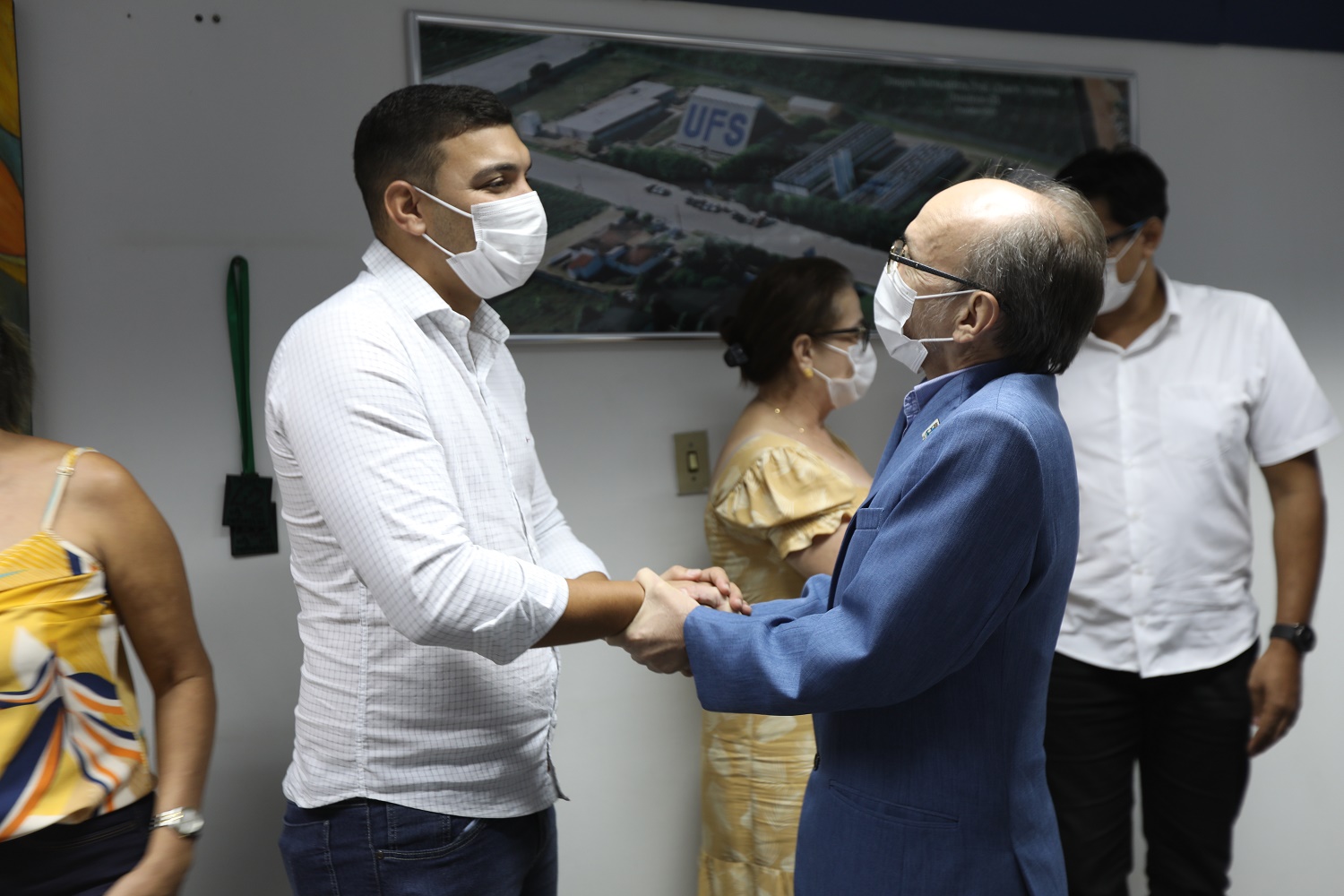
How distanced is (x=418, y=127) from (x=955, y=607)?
3.35 ft

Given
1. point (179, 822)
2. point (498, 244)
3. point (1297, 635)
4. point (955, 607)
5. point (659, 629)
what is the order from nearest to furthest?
point (955, 607)
point (179, 822)
point (659, 629)
point (498, 244)
point (1297, 635)

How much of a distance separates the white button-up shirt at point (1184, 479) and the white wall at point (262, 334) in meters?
0.59

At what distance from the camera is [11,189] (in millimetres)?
1915

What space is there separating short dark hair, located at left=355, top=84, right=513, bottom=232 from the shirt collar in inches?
2.4

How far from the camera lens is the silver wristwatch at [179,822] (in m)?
1.36

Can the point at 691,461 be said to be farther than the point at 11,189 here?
Yes

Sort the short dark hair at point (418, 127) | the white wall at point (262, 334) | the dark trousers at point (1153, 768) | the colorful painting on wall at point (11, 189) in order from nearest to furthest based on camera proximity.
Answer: the short dark hair at point (418, 127), the colorful painting on wall at point (11, 189), the white wall at point (262, 334), the dark trousers at point (1153, 768)

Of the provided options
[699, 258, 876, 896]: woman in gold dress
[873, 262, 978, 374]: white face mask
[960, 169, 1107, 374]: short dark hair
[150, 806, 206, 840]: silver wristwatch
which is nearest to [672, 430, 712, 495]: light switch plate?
[699, 258, 876, 896]: woman in gold dress

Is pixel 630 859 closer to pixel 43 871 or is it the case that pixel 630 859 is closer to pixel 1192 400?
pixel 43 871

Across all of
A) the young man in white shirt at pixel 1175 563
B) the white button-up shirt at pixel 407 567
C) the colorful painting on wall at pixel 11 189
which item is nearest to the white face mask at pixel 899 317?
the white button-up shirt at pixel 407 567

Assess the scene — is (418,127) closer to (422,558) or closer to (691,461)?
(422,558)

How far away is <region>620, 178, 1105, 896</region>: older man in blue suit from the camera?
116 cm

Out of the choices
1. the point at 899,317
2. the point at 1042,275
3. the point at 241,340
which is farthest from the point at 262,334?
the point at 1042,275

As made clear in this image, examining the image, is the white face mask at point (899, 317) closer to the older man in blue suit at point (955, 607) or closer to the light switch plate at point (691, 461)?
the older man in blue suit at point (955, 607)
